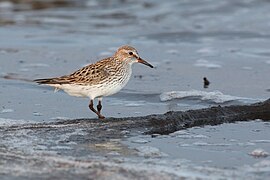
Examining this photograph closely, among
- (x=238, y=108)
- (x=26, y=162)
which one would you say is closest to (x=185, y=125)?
(x=238, y=108)

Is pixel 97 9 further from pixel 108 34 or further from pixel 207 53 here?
pixel 207 53

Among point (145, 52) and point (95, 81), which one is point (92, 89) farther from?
point (145, 52)

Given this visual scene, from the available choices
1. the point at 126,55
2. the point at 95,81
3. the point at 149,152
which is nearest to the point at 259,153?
the point at 149,152

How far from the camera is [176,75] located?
952 cm

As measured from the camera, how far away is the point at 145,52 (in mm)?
11211

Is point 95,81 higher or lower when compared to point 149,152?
higher

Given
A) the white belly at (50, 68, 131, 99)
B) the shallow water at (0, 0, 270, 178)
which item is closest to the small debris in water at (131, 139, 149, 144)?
the shallow water at (0, 0, 270, 178)

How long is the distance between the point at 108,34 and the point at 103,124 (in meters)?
6.29

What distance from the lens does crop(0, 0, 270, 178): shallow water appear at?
7.99 meters

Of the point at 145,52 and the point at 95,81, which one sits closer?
the point at 95,81

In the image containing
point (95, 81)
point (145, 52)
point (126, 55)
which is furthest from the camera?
point (145, 52)

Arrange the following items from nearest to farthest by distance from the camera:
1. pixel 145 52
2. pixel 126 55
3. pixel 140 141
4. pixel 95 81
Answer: pixel 140 141
pixel 95 81
pixel 126 55
pixel 145 52

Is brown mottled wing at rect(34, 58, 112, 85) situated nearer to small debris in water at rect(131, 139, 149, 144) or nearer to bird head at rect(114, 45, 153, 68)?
bird head at rect(114, 45, 153, 68)

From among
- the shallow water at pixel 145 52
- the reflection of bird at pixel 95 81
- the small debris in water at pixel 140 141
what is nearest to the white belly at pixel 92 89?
the reflection of bird at pixel 95 81
